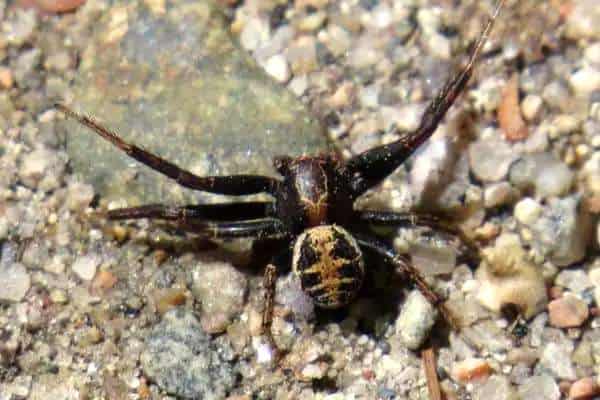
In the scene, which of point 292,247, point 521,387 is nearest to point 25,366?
point 292,247

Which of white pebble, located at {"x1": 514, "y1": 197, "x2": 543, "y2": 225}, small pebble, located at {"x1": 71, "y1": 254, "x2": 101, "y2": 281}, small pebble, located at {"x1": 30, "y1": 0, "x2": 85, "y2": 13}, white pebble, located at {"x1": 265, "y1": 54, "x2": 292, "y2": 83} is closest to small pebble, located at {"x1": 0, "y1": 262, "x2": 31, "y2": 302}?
small pebble, located at {"x1": 71, "y1": 254, "x2": 101, "y2": 281}

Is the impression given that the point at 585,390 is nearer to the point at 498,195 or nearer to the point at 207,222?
the point at 498,195

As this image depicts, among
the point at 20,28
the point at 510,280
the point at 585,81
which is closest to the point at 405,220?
the point at 510,280

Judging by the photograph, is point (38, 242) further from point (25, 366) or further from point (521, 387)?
point (521, 387)

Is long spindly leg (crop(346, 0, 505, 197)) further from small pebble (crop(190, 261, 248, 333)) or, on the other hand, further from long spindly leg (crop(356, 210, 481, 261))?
small pebble (crop(190, 261, 248, 333))

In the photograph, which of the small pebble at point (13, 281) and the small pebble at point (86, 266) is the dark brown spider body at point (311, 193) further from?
the small pebble at point (13, 281)

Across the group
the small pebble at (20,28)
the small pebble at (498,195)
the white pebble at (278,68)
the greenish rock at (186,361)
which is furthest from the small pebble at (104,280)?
the small pebble at (498,195)

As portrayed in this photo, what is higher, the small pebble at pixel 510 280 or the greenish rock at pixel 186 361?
the small pebble at pixel 510 280
